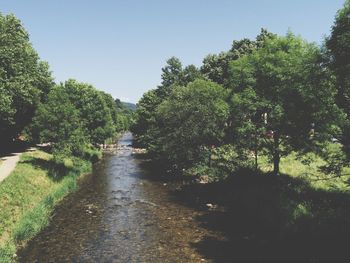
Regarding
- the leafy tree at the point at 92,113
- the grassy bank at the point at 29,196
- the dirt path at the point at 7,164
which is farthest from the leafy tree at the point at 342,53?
the leafy tree at the point at 92,113

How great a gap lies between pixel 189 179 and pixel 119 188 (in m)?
10.8

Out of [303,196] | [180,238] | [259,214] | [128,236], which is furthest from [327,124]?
[128,236]

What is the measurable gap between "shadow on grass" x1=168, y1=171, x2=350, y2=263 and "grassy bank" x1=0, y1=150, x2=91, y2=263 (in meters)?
12.9

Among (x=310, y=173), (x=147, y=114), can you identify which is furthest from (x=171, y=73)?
(x=310, y=173)

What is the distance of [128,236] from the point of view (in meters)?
28.7

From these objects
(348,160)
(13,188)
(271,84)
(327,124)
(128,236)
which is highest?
(271,84)

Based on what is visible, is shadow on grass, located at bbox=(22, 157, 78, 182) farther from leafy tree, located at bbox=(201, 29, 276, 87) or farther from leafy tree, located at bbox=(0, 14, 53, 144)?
leafy tree, located at bbox=(201, 29, 276, 87)

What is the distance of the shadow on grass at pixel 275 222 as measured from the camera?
77.0 feet

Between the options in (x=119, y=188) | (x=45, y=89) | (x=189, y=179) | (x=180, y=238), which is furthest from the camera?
(x=45, y=89)

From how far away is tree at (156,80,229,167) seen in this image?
1946 inches

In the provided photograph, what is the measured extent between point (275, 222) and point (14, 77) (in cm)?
3891

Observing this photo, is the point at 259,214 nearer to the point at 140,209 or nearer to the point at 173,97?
the point at 140,209

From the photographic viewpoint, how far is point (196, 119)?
51250 millimetres

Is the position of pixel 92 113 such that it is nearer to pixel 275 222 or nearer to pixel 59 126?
pixel 59 126
